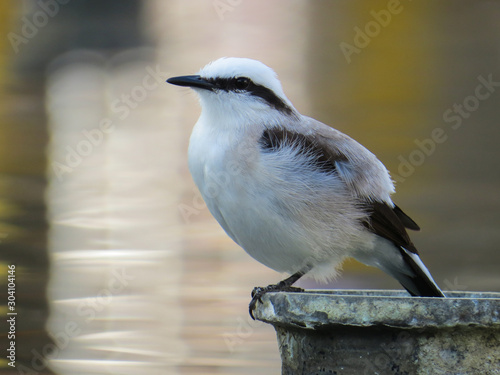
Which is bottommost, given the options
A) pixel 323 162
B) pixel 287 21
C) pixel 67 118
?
pixel 323 162

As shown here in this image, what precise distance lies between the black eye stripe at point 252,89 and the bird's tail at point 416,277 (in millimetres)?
787

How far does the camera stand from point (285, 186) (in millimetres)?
2682

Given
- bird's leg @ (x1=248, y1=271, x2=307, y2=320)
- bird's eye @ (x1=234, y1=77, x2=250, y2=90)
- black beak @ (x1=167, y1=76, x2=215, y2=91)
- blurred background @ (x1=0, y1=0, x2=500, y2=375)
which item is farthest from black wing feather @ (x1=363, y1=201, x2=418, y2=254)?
blurred background @ (x1=0, y1=0, x2=500, y2=375)

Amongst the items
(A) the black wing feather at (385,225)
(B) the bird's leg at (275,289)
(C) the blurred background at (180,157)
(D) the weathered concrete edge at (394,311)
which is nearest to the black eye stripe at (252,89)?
(A) the black wing feather at (385,225)

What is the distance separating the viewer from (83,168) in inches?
204

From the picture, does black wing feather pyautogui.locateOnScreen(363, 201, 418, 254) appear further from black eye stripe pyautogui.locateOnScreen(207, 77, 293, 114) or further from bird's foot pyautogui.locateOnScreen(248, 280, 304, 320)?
black eye stripe pyautogui.locateOnScreen(207, 77, 293, 114)

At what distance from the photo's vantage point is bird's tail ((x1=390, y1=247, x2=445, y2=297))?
2912 millimetres

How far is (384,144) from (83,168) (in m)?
2.13

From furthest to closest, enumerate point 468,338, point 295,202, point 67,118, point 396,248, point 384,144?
point 67,118
point 384,144
point 396,248
point 295,202
point 468,338

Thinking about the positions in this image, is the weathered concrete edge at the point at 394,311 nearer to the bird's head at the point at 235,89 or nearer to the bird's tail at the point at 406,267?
the bird's tail at the point at 406,267

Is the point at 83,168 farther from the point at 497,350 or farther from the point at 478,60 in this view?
the point at 497,350

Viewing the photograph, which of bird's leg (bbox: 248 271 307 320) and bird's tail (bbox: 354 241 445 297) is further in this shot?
bird's tail (bbox: 354 241 445 297)


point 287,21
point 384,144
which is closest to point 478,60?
point 384,144

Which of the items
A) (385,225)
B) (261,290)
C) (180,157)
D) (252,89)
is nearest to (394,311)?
(261,290)
